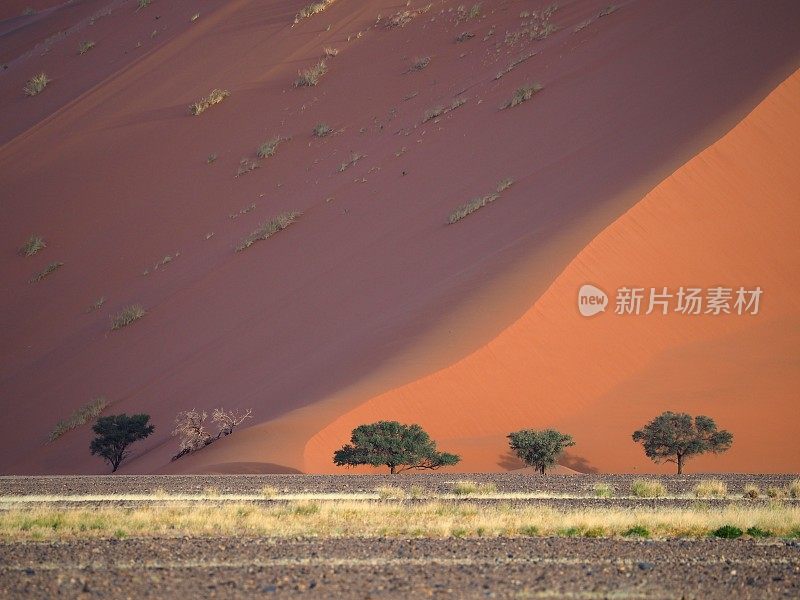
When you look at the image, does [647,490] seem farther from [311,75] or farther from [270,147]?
[311,75]

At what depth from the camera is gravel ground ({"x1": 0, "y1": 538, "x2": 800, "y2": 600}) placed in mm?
6742

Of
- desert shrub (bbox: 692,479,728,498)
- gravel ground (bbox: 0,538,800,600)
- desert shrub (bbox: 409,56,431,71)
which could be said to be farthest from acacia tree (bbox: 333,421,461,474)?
desert shrub (bbox: 409,56,431,71)

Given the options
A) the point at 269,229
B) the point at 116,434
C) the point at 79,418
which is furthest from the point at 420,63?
the point at 116,434

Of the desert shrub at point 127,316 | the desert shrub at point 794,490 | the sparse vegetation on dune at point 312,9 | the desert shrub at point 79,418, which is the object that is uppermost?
the sparse vegetation on dune at point 312,9

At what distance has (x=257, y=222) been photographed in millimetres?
26969

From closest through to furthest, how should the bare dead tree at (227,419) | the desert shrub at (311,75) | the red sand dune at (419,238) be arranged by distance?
the red sand dune at (419,238) → the bare dead tree at (227,419) → the desert shrub at (311,75)

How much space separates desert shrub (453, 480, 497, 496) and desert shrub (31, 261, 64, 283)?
17244 mm

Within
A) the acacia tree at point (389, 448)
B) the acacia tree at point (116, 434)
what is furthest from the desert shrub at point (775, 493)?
the acacia tree at point (116, 434)

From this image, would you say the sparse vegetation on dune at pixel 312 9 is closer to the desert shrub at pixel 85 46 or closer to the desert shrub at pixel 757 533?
the desert shrub at pixel 85 46

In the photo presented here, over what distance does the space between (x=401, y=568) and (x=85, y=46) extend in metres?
36.8

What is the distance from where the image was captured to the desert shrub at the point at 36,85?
38906 mm

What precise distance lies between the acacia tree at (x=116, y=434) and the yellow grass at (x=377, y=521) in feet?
27.9

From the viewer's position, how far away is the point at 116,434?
65.7ft

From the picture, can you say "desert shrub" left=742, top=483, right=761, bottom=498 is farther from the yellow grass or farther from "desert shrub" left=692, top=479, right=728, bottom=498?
the yellow grass
